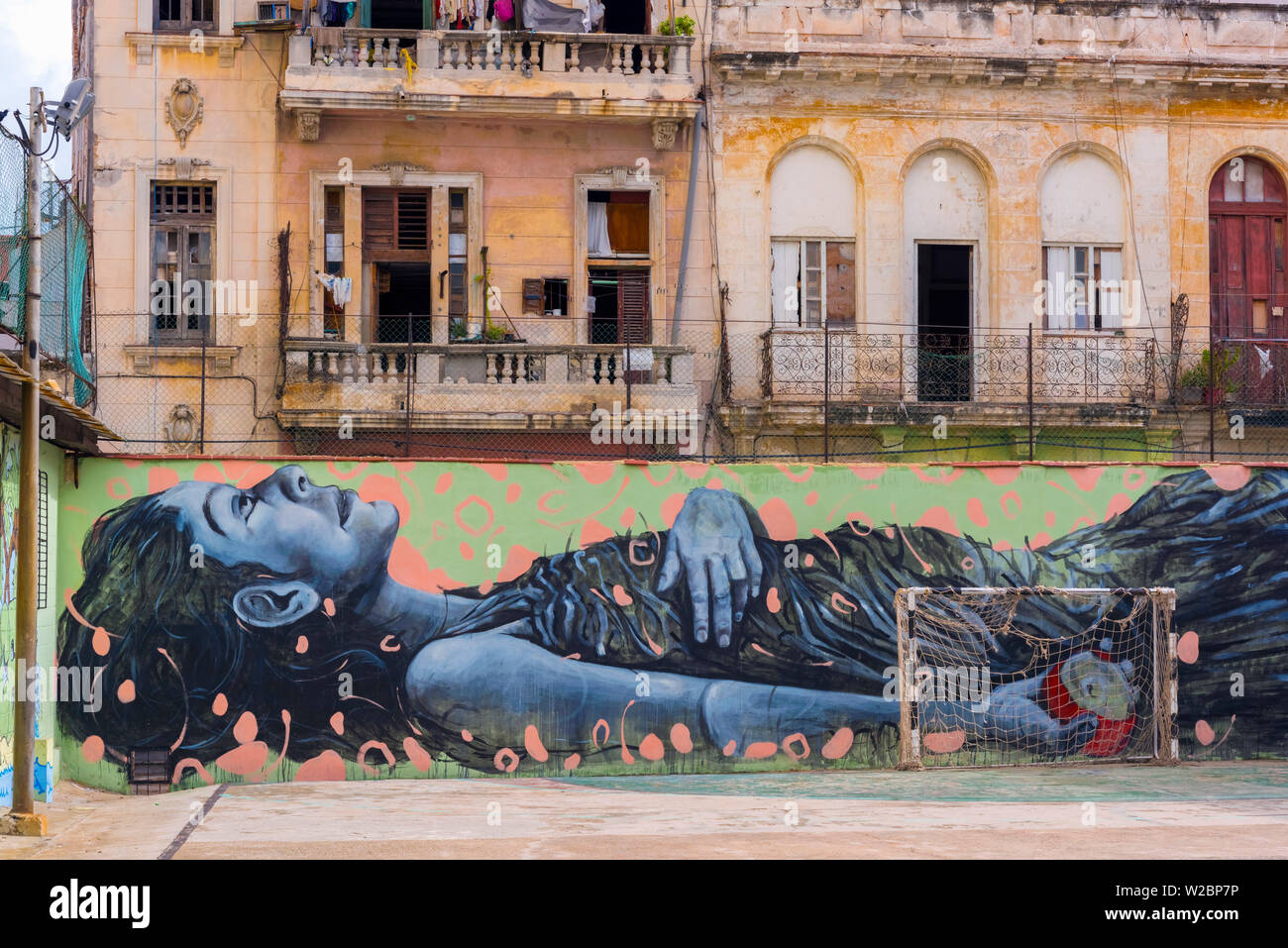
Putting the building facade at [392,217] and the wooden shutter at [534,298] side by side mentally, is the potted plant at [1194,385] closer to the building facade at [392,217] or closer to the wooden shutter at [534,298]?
the building facade at [392,217]

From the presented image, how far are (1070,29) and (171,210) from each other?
14.4m

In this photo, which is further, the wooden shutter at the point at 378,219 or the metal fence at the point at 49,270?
the wooden shutter at the point at 378,219

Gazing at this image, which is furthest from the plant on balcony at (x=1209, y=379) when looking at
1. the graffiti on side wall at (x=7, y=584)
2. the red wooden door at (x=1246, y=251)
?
the graffiti on side wall at (x=7, y=584)

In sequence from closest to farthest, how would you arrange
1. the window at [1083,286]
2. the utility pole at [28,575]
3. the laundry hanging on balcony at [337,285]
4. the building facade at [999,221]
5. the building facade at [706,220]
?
the utility pole at [28,575] < the building facade at [706,220] < the laundry hanging on balcony at [337,285] < the building facade at [999,221] < the window at [1083,286]

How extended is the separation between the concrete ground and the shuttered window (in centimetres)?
1035

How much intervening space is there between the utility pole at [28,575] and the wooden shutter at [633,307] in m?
12.2

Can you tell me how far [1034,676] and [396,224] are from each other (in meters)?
12.2

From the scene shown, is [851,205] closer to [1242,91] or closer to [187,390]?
[1242,91]

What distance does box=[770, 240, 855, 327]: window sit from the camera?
24797 mm

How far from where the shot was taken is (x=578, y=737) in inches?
683

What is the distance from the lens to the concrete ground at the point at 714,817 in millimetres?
11922

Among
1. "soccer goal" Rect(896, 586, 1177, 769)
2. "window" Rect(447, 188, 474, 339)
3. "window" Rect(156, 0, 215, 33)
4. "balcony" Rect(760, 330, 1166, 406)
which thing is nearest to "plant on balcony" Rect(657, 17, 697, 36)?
"window" Rect(447, 188, 474, 339)

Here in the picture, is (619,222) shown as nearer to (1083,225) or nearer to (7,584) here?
(1083,225)

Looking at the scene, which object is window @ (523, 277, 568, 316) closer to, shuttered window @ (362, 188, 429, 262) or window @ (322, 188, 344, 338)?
shuttered window @ (362, 188, 429, 262)
